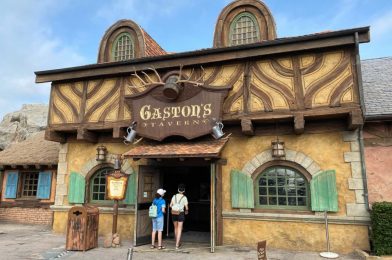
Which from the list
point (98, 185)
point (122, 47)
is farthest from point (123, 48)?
point (98, 185)

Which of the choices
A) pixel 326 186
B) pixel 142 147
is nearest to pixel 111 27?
pixel 142 147

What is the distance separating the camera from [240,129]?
833 cm

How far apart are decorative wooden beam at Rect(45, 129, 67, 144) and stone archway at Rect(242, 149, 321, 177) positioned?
6169 mm

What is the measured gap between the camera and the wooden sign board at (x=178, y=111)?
809cm

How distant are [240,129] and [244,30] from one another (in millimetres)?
3511

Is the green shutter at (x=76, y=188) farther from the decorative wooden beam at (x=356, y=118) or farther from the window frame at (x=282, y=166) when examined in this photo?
the decorative wooden beam at (x=356, y=118)

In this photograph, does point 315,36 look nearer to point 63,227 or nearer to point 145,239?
point 145,239

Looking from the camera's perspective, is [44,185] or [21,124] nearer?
[44,185]

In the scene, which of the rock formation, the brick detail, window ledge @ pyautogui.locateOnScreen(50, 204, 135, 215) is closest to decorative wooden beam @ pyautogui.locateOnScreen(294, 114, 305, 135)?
window ledge @ pyautogui.locateOnScreen(50, 204, 135, 215)

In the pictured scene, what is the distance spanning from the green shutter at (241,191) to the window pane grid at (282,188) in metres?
0.31

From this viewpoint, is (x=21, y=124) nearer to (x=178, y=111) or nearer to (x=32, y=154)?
(x=32, y=154)

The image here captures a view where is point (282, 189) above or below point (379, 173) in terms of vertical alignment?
below

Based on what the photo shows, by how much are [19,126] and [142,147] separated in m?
20.6

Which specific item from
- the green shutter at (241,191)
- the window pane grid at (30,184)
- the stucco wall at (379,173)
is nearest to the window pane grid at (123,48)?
the green shutter at (241,191)
